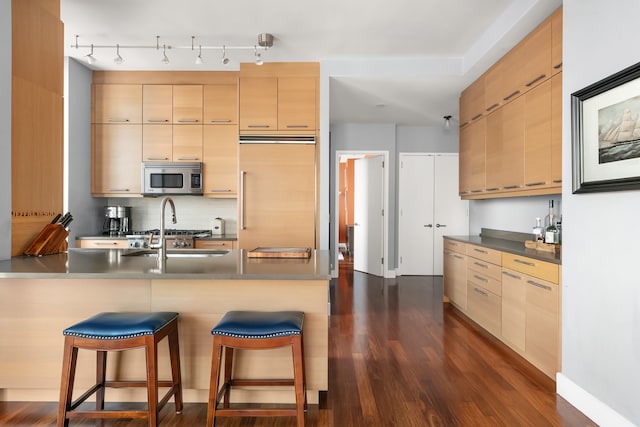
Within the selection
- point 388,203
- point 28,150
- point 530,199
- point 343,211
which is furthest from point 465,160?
point 343,211

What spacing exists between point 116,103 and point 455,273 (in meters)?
4.42

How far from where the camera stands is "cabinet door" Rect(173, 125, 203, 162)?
4805mm

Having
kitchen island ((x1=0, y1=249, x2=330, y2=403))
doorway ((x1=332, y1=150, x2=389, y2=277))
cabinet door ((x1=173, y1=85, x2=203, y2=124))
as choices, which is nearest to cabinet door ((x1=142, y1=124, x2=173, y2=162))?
cabinet door ((x1=173, y1=85, x2=203, y2=124))

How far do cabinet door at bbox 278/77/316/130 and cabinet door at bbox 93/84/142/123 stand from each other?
1.76m

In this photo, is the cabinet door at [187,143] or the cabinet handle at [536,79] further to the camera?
the cabinet door at [187,143]

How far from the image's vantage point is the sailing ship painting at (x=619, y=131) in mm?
1984

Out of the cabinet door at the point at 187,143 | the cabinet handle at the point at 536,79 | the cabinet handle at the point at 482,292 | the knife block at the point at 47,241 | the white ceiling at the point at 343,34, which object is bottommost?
the cabinet handle at the point at 482,292

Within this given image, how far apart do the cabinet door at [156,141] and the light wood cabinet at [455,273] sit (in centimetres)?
352

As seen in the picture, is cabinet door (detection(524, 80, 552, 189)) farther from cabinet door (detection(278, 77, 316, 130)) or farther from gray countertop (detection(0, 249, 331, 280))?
cabinet door (detection(278, 77, 316, 130))

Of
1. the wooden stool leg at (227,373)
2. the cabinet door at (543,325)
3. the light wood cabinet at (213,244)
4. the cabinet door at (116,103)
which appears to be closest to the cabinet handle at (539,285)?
the cabinet door at (543,325)

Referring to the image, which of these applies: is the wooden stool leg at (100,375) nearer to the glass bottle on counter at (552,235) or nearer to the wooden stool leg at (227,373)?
the wooden stool leg at (227,373)

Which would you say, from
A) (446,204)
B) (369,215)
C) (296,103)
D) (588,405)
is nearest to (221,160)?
(296,103)

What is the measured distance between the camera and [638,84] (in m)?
1.94

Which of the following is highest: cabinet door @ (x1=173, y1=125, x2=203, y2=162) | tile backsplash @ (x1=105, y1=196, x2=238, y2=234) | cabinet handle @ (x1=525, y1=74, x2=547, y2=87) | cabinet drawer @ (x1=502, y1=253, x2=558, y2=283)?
cabinet handle @ (x1=525, y1=74, x2=547, y2=87)
